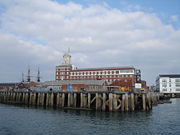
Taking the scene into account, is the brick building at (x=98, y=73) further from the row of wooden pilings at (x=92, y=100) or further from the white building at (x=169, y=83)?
the row of wooden pilings at (x=92, y=100)

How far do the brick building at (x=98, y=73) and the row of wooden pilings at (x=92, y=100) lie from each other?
56.5 meters

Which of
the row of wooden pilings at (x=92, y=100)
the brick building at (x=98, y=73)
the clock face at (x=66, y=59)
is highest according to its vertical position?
the clock face at (x=66, y=59)

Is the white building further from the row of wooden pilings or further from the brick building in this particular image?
the row of wooden pilings

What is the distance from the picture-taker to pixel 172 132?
23734 mm

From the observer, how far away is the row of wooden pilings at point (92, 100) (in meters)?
38.6

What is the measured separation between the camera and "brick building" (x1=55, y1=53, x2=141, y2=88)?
11294 cm

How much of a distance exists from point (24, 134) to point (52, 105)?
2743 centimetres

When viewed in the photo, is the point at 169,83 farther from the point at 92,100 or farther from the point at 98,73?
the point at 92,100

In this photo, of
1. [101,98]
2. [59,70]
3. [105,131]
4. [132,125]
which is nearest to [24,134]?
[105,131]

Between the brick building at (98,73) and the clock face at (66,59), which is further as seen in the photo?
the clock face at (66,59)

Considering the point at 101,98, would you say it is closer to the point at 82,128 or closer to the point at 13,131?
the point at 82,128

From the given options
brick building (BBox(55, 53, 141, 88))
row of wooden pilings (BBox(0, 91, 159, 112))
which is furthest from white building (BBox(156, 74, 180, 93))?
row of wooden pilings (BBox(0, 91, 159, 112))

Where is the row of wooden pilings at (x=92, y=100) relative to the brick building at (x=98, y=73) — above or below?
below

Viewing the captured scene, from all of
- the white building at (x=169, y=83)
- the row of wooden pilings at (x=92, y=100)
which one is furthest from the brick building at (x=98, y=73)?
the row of wooden pilings at (x=92, y=100)
